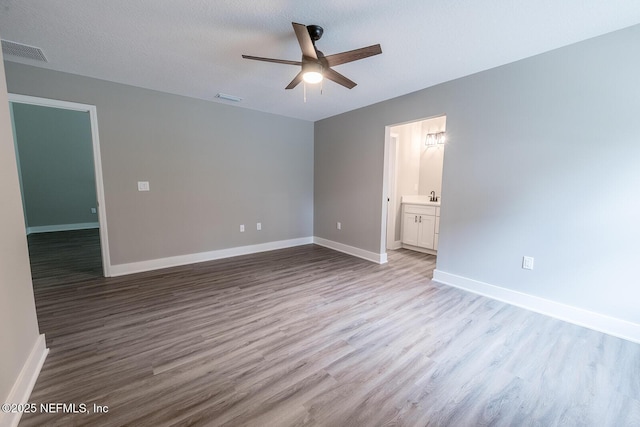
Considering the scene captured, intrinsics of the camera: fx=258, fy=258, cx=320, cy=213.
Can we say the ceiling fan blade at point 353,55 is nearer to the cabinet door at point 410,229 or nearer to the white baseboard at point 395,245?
the cabinet door at point 410,229

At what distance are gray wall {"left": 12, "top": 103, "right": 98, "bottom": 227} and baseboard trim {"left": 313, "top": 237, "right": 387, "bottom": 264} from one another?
533cm

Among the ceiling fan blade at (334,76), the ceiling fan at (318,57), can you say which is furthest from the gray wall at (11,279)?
the ceiling fan blade at (334,76)

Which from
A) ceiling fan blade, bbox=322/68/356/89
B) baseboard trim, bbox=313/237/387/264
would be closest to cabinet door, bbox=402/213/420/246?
baseboard trim, bbox=313/237/387/264

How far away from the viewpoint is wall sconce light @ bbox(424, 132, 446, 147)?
16.1 feet

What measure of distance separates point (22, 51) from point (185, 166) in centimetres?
184

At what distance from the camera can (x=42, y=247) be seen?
4.73m

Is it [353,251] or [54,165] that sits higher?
[54,165]

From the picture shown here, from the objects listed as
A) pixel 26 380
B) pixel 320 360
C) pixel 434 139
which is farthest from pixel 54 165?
pixel 434 139

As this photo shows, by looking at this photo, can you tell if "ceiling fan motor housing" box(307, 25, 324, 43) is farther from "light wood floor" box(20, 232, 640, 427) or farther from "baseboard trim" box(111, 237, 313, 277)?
"baseboard trim" box(111, 237, 313, 277)

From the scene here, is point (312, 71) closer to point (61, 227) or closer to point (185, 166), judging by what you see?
point (185, 166)

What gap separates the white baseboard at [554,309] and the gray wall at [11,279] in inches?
150

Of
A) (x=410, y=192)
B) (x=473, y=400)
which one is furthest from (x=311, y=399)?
(x=410, y=192)

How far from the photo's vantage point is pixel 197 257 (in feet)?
13.4

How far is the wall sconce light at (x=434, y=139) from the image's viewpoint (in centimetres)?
491
